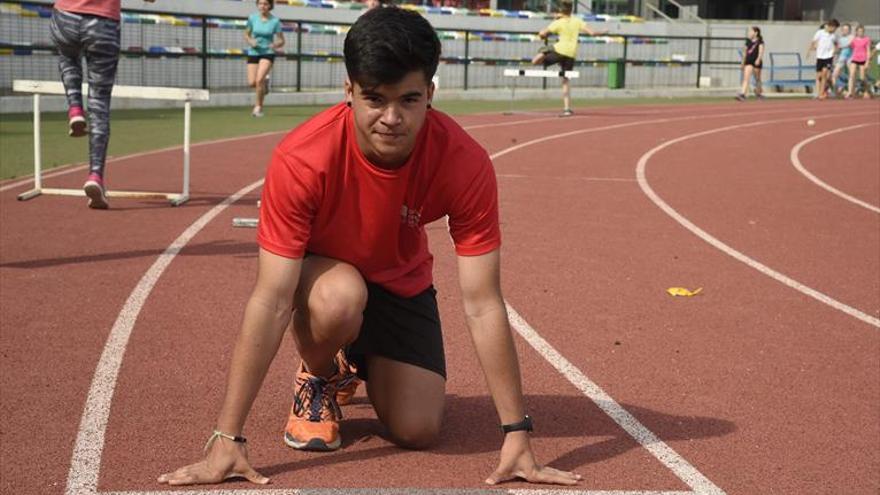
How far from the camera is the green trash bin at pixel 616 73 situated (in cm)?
3388

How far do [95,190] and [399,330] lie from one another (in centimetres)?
580

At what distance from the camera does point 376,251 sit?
4.60 metres

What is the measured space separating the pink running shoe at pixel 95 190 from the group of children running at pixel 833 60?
24.4 metres

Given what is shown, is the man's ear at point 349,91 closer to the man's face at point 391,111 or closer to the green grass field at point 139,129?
the man's face at point 391,111

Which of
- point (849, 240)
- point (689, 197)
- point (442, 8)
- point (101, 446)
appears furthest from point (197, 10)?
point (101, 446)

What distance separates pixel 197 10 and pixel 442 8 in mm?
8610

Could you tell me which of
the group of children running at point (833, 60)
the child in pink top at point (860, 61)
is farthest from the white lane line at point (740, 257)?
the child in pink top at point (860, 61)

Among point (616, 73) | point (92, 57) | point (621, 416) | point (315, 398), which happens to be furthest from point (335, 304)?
point (616, 73)

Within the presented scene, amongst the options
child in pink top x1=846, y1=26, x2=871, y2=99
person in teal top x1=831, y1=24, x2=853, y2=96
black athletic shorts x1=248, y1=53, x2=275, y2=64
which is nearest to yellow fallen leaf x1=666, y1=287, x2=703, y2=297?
black athletic shorts x1=248, y1=53, x2=275, y2=64

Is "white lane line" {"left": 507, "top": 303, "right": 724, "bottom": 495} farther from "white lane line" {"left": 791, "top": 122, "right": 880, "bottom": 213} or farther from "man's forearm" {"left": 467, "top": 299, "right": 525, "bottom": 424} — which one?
"white lane line" {"left": 791, "top": 122, "right": 880, "bottom": 213}

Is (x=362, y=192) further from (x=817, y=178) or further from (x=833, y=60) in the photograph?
(x=833, y=60)

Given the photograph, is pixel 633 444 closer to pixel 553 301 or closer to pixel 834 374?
pixel 834 374

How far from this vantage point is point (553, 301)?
25.2ft

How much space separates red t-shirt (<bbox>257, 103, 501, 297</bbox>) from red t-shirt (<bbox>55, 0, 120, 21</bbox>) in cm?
610
